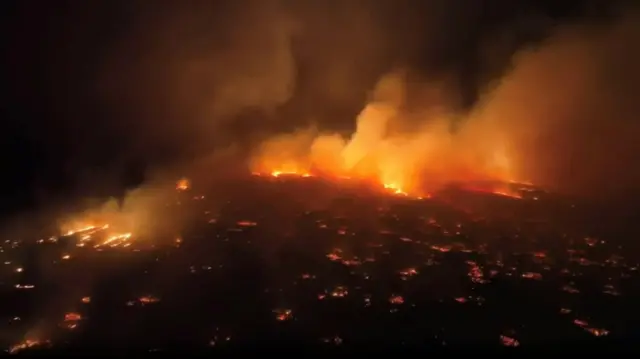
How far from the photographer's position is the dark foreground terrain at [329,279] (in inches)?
572

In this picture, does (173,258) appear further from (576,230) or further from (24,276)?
(576,230)

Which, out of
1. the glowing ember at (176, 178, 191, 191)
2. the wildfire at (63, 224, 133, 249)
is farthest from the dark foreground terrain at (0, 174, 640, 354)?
the glowing ember at (176, 178, 191, 191)

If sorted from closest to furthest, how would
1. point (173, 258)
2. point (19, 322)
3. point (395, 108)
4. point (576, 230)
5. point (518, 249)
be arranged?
point (19, 322) → point (173, 258) → point (518, 249) → point (576, 230) → point (395, 108)

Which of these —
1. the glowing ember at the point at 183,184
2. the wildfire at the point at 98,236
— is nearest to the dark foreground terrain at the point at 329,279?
the wildfire at the point at 98,236

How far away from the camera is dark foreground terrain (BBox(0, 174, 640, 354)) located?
1454 centimetres

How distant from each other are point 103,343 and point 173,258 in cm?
588

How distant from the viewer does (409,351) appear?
13.5 m

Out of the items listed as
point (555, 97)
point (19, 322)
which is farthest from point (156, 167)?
point (555, 97)

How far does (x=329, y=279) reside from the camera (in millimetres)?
18047

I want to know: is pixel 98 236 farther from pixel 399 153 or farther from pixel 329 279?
pixel 399 153

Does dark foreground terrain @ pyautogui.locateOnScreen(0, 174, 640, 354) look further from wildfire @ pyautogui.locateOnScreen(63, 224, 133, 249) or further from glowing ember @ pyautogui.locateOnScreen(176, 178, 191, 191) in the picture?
glowing ember @ pyautogui.locateOnScreen(176, 178, 191, 191)

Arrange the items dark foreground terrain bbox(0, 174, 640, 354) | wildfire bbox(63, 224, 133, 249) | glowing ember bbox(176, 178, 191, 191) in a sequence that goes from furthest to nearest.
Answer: glowing ember bbox(176, 178, 191, 191)
wildfire bbox(63, 224, 133, 249)
dark foreground terrain bbox(0, 174, 640, 354)

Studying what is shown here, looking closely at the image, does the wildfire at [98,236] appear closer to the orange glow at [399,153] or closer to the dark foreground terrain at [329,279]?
the dark foreground terrain at [329,279]

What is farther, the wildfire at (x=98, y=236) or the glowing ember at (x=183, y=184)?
the glowing ember at (x=183, y=184)
